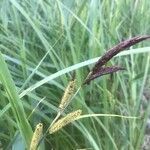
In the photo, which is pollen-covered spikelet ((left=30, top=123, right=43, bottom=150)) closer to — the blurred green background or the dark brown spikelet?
the dark brown spikelet

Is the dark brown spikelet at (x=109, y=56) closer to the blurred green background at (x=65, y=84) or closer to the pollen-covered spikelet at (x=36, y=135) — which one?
the pollen-covered spikelet at (x=36, y=135)

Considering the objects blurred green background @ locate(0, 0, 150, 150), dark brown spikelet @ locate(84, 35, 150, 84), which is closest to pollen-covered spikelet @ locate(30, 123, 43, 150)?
dark brown spikelet @ locate(84, 35, 150, 84)

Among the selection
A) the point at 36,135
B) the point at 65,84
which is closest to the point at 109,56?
the point at 36,135

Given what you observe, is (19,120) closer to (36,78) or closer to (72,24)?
(36,78)

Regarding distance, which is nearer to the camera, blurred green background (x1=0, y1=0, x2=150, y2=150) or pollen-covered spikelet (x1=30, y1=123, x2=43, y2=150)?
pollen-covered spikelet (x1=30, y1=123, x2=43, y2=150)

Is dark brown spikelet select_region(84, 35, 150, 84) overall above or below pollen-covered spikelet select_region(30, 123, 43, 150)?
above

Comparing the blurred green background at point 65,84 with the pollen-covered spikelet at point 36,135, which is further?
the blurred green background at point 65,84

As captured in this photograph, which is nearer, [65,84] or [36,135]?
[36,135]

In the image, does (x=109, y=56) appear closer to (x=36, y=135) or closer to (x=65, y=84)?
(x=36, y=135)

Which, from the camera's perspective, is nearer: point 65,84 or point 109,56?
point 109,56

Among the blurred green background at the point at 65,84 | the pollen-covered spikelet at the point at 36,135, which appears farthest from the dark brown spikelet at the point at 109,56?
the blurred green background at the point at 65,84

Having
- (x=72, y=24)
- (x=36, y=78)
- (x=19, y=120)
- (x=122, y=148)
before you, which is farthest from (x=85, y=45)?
(x=19, y=120)
